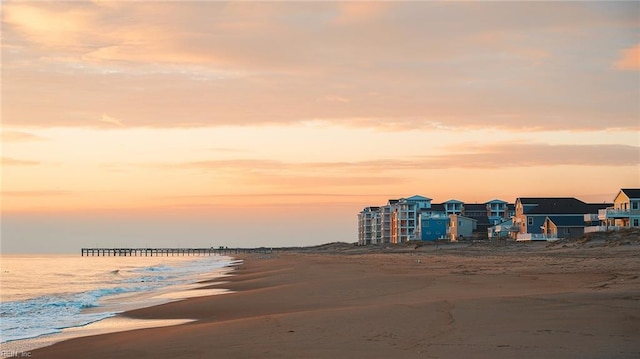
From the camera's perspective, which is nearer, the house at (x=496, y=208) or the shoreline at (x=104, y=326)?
the shoreline at (x=104, y=326)

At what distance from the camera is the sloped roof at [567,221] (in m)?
76.1

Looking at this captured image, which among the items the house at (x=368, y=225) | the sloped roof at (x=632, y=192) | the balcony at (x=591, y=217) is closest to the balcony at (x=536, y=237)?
the balcony at (x=591, y=217)

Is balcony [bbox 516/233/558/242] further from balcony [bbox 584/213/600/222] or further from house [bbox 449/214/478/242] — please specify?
house [bbox 449/214/478/242]

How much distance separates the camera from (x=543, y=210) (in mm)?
79625

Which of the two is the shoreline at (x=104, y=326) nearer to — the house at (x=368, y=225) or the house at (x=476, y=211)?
the house at (x=476, y=211)

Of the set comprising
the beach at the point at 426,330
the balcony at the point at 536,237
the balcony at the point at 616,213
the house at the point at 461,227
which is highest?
the balcony at the point at 616,213

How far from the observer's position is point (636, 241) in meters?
40.8

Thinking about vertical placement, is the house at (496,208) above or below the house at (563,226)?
above

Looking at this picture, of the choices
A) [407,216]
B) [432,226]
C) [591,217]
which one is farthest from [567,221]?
[407,216]

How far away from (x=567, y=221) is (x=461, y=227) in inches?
859

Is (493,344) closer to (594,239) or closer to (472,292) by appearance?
(472,292)

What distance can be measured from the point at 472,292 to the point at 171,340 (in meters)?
8.46

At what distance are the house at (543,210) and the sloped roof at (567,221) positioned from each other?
0.19 meters

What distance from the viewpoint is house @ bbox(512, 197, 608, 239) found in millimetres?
78188
